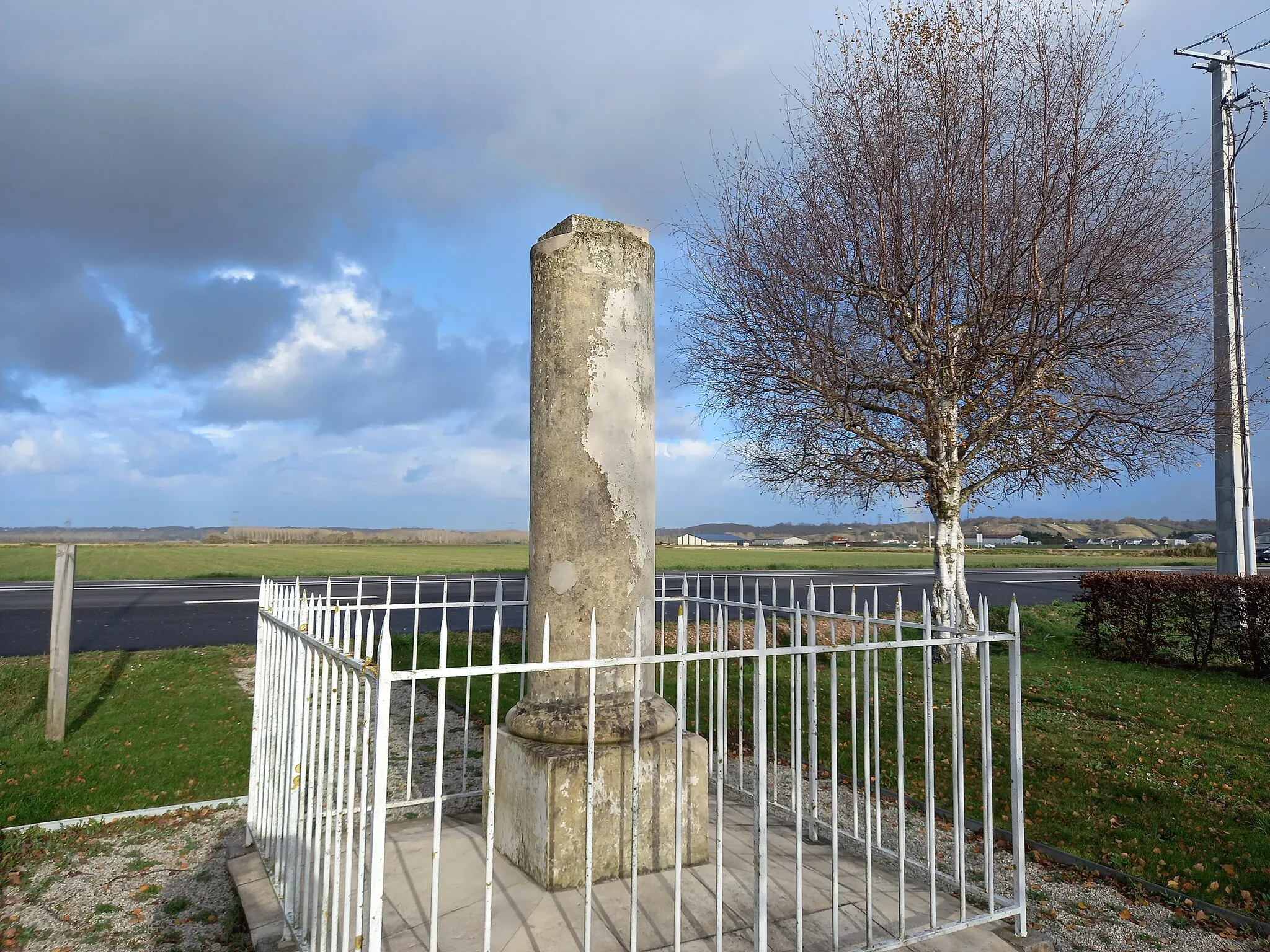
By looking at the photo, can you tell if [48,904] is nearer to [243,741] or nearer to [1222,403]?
[243,741]

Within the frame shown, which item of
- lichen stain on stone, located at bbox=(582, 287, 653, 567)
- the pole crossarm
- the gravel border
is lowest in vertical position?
the gravel border

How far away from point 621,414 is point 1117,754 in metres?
5.80

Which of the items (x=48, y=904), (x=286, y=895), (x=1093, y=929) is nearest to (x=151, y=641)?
(x=48, y=904)

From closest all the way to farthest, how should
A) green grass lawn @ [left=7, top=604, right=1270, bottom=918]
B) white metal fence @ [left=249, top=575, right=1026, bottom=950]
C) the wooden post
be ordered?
white metal fence @ [left=249, top=575, right=1026, bottom=950] < green grass lawn @ [left=7, top=604, right=1270, bottom=918] < the wooden post

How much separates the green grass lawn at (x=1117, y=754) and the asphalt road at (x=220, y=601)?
154cm

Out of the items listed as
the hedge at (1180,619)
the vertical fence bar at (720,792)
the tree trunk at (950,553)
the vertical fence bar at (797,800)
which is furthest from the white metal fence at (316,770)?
the hedge at (1180,619)

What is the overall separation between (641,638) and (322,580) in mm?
24277

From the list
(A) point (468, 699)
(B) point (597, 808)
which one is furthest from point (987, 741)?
(A) point (468, 699)

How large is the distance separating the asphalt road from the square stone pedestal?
11.2ft

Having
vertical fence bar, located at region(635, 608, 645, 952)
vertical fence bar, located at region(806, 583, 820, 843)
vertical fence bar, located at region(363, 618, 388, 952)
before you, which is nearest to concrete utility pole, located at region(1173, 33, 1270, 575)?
vertical fence bar, located at region(806, 583, 820, 843)

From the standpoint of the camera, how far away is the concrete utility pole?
12102 mm

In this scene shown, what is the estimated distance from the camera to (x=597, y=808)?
3670 mm

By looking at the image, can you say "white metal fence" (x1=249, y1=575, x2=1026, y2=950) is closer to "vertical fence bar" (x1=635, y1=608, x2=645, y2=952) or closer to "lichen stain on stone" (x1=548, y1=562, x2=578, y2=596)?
"vertical fence bar" (x1=635, y1=608, x2=645, y2=952)

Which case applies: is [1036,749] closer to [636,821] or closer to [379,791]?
[636,821]
